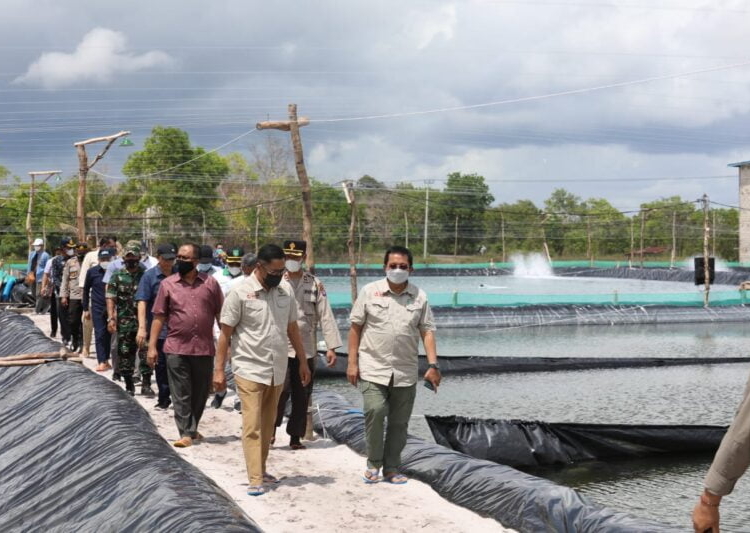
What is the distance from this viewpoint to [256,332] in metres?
6.61

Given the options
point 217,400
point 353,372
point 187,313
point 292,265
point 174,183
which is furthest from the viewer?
point 174,183

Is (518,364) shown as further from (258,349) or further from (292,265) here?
(258,349)

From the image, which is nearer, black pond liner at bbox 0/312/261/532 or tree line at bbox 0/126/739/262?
black pond liner at bbox 0/312/261/532

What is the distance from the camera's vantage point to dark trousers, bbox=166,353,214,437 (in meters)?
8.09

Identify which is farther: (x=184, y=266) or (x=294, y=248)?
(x=184, y=266)

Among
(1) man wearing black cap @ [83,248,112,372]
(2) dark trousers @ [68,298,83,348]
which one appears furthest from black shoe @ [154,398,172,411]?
(2) dark trousers @ [68,298,83,348]

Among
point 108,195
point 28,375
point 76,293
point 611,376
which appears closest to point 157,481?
point 28,375

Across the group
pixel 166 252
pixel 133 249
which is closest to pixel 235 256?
pixel 133 249

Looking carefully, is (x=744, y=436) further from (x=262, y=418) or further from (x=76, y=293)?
(x=76, y=293)

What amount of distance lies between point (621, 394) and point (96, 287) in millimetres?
8635

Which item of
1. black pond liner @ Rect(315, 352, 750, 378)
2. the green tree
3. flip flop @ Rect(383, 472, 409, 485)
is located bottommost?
black pond liner @ Rect(315, 352, 750, 378)

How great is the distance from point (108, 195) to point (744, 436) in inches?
2373

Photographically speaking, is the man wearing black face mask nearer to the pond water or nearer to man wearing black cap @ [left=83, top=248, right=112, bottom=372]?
man wearing black cap @ [left=83, top=248, right=112, bottom=372]

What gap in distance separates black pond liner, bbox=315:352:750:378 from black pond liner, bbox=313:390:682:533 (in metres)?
8.51
